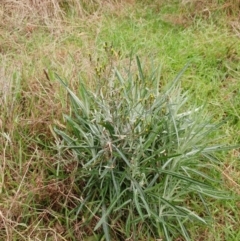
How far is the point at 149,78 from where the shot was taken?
2779mm

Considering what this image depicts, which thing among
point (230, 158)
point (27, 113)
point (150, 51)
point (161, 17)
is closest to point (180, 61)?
point (150, 51)

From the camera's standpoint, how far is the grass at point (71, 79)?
245cm

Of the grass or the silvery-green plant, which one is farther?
the grass

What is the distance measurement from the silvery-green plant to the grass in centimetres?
9

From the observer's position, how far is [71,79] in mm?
2879

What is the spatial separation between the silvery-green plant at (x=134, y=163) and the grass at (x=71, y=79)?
9cm

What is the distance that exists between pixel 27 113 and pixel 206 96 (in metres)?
1.18

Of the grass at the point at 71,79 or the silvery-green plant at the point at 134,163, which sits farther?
the grass at the point at 71,79

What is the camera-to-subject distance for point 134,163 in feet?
7.71

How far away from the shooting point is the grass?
2453 millimetres

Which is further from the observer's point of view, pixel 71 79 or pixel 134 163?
pixel 71 79

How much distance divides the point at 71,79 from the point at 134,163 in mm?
764

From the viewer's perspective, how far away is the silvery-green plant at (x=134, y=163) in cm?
235

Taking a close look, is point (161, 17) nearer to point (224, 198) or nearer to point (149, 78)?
point (149, 78)
